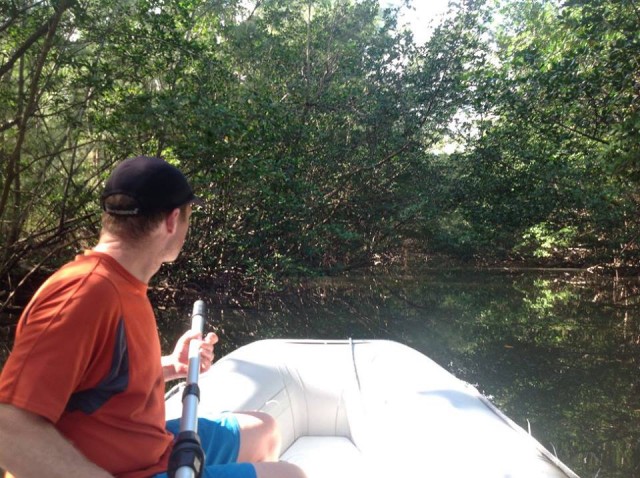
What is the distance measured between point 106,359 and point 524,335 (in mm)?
7053

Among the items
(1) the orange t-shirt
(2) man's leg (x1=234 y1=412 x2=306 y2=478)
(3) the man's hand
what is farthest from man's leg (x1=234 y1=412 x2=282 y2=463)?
(1) the orange t-shirt

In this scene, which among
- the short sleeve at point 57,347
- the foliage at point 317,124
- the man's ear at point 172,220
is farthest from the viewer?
the foliage at point 317,124

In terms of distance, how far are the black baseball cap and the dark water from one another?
2128 mm

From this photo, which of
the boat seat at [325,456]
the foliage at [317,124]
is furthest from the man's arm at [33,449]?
the foliage at [317,124]

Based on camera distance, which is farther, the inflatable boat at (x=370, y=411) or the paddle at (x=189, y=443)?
the inflatable boat at (x=370, y=411)

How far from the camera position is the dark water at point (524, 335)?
13.6ft

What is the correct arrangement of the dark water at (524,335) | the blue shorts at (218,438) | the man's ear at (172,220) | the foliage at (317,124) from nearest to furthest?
the man's ear at (172,220)
the blue shorts at (218,438)
the dark water at (524,335)
the foliage at (317,124)

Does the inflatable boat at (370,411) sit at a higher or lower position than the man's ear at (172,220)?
lower

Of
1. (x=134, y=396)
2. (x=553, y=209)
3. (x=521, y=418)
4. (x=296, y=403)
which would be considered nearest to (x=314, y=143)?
(x=553, y=209)

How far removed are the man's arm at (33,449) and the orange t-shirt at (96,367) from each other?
0.07 ft

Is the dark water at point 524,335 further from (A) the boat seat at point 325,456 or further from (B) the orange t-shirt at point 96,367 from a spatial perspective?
(B) the orange t-shirt at point 96,367

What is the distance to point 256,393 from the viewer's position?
2410mm

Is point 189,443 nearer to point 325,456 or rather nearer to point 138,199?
point 138,199

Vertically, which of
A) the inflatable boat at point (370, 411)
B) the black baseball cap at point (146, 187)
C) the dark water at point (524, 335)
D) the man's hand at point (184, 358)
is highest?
the black baseball cap at point (146, 187)
